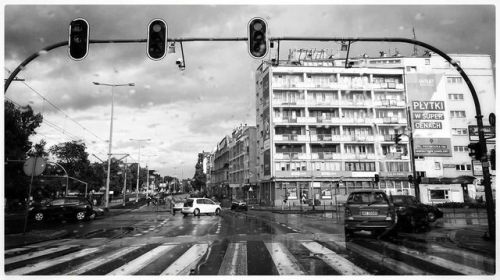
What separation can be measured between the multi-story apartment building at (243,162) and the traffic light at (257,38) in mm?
51590

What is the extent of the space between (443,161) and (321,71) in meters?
22.0

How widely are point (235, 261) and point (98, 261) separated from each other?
290 centimetres

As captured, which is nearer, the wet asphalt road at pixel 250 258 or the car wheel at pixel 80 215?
the wet asphalt road at pixel 250 258

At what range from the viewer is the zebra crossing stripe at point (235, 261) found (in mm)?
6516

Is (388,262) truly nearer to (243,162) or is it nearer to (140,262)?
(140,262)

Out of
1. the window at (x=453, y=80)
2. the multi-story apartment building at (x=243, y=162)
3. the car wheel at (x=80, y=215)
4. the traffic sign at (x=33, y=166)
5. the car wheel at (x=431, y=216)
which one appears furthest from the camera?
the multi-story apartment building at (x=243, y=162)

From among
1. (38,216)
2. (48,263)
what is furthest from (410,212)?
(38,216)

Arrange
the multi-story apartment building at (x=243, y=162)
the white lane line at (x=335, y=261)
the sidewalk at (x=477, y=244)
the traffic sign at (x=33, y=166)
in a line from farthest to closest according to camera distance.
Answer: the multi-story apartment building at (x=243, y=162) → the traffic sign at (x=33, y=166) → the sidewalk at (x=477, y=244) → the white lane line at (x=335, y=261)

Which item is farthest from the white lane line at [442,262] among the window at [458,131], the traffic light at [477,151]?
the window at [458,131]

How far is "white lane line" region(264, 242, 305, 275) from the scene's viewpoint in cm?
649

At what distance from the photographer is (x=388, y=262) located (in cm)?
729

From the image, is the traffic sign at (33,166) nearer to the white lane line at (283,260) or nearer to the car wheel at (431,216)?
the white lane line at (283,260)

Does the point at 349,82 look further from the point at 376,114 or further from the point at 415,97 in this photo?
the point at 415,97

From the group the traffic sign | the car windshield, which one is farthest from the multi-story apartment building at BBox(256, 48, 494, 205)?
the traffic sign
